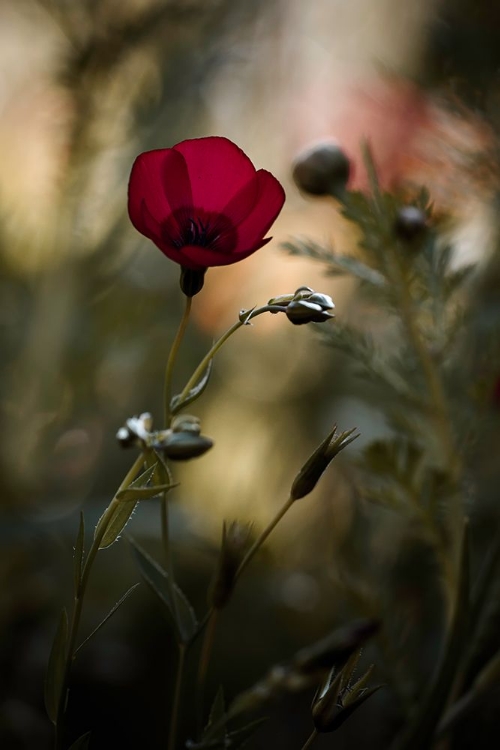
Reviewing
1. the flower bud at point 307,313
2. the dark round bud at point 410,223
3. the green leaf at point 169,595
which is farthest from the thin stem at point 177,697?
the dark round bud at point 410,223

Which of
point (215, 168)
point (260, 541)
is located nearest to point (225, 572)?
point (260, 541)

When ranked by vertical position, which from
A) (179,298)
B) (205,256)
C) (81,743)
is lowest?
(81,743)

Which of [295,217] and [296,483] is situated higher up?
[295,217]

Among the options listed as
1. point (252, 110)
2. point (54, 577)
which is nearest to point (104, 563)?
point (54, 577)

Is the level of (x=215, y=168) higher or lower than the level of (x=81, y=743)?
higher

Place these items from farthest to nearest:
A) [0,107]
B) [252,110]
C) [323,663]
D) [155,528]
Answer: [252,110] < [0,107] < [155,528] < [323,663]

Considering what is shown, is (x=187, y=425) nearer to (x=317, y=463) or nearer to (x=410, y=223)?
(x=317, y=463)

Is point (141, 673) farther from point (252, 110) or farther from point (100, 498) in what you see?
point (252, 110)
